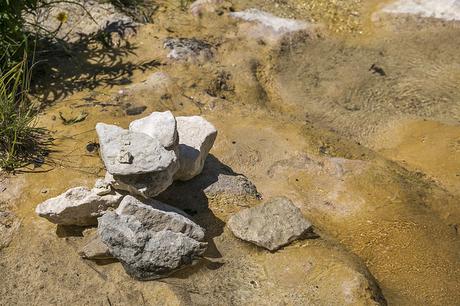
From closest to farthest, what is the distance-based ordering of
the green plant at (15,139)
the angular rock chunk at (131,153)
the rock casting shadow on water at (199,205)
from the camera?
the angular rock chunk at (131,153), the rock casting shadow on water at (199,205), the green plant at (15,139)

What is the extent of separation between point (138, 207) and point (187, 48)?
9.03 ft

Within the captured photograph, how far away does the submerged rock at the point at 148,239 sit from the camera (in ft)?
9.78

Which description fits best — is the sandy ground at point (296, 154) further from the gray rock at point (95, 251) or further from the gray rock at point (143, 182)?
the gray rock at point (143, 182)

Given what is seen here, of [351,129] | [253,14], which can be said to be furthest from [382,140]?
[253,14]

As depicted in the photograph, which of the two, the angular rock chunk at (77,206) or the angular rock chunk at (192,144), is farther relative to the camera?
the angular rock chunk at (192,144)

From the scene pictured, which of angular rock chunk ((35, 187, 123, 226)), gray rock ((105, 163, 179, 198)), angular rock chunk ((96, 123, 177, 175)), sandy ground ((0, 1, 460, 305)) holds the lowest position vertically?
sandy ground ((0, 1, 460, 305))

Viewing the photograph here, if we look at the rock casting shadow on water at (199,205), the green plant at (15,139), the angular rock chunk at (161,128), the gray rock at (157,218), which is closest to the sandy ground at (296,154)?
the rock casting shadow on water at (199,205)

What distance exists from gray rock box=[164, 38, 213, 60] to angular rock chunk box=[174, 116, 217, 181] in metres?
1.77

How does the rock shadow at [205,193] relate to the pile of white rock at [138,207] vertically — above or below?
below

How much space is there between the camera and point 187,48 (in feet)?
17.9

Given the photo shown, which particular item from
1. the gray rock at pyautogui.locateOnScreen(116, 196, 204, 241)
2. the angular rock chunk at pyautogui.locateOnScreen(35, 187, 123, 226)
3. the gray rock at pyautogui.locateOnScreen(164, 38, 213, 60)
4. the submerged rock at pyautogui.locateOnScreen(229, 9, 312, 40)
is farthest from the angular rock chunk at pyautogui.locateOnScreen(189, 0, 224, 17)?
the gray rock at pyautogui.locateOnScreen(116, 196, 204, 241)

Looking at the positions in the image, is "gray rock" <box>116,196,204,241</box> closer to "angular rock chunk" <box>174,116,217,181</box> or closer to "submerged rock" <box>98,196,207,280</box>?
"submerged rock" <box>98,196,207,280</box>

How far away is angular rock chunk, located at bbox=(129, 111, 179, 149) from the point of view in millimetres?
3260

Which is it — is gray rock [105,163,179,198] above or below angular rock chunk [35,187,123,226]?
above
